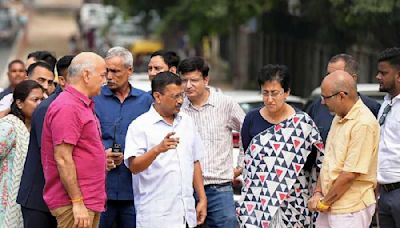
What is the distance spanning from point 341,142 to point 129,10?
23254 mm

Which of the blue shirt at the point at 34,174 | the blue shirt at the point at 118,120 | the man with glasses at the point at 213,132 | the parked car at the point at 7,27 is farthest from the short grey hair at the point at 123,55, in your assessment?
the parked car at the point at 7,27

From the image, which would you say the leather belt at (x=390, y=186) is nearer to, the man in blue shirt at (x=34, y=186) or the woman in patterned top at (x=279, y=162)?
the woman in patterned top at (x=279, y=162)

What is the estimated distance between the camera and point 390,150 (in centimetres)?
771

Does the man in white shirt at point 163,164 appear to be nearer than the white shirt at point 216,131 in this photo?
Yes

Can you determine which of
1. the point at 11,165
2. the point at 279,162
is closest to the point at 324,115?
the point at 279,162

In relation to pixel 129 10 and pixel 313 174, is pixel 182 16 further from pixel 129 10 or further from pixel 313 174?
pixel 313 174

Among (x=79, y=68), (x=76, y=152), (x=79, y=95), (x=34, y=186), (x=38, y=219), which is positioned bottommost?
(x=38, y=219)

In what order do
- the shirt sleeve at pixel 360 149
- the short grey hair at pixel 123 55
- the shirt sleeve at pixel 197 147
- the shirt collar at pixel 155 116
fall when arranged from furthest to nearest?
1. the short grey hair at pixel 123 55
2. the shirt sleeve at pixel 197 147
3. the shirt collar at pixel 155 116
4. the shirt sleeve at pixel 360 149

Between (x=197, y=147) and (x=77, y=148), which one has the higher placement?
(x=77, y=148)

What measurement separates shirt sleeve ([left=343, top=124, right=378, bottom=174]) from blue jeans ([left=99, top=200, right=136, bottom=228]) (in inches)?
70.7

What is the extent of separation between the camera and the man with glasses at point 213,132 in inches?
324

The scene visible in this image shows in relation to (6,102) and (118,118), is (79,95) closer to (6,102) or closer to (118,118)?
(118,118)

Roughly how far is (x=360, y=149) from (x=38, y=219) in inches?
89.7

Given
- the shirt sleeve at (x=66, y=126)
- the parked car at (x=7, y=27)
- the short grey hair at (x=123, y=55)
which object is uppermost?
the short grey hair at (x=123, y=55)
